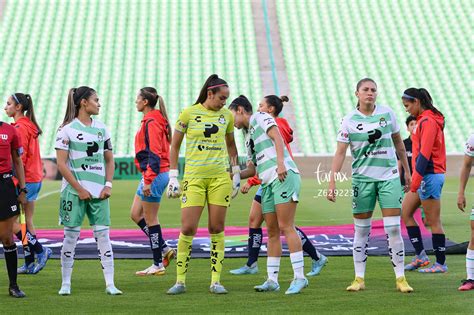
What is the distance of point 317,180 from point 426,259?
2113 centimetres

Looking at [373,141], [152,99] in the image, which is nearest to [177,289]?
[373,141]

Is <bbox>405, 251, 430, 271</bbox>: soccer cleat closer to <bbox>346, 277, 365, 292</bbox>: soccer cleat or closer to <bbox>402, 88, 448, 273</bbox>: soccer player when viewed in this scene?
<bbox>402, 88, 448, 273</bbox>: soccer player

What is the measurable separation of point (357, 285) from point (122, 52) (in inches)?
1418

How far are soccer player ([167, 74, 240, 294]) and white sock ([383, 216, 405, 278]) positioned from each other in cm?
165

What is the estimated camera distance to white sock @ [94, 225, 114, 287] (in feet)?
29.1

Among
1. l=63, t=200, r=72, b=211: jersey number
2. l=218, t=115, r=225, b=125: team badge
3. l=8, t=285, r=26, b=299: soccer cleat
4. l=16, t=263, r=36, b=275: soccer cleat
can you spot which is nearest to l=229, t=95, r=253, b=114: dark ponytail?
l=218, t=115, r=225, b=125: team badge

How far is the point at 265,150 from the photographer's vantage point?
9.16 metres

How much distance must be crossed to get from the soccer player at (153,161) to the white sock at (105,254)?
1468 millimetres

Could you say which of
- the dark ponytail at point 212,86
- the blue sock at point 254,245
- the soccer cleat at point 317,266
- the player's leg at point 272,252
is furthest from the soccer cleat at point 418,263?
the dark ponytail at point 212,86

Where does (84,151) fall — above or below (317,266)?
above

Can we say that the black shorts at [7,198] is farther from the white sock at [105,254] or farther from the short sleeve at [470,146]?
the short sleeve at [470,146]

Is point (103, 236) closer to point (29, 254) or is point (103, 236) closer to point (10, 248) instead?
point (10, 248)

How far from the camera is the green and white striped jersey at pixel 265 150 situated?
29.7 feet

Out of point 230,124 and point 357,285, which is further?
point 230,124
